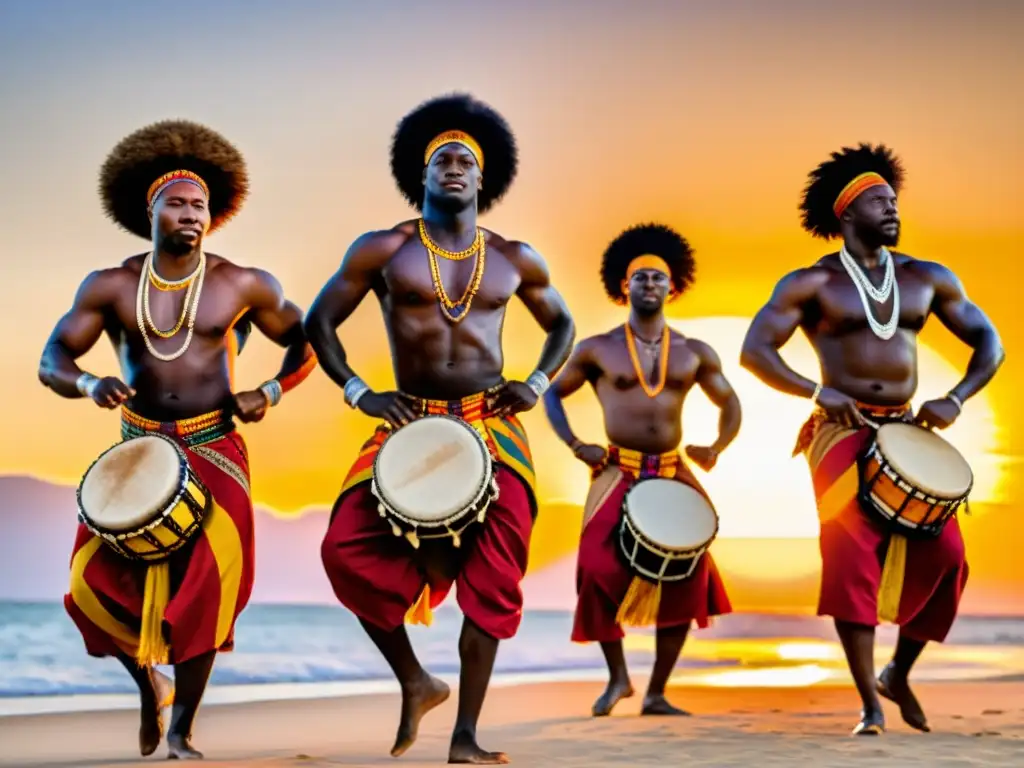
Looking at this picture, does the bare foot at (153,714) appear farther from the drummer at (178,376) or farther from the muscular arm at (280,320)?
the muscular arm at (280,320)

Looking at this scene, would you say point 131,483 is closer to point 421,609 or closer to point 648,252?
point 421,609

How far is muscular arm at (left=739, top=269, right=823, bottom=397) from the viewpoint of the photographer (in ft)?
22.4

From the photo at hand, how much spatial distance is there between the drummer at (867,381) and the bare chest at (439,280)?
1.40 metres

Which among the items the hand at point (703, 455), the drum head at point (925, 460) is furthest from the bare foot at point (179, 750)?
the hand at point (703, 455)

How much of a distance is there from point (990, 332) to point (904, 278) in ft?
1.55

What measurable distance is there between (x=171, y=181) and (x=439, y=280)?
1.17 m

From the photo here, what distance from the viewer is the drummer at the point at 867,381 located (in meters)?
6.46

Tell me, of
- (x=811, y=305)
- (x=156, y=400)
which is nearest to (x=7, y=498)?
(x=156, y=400)

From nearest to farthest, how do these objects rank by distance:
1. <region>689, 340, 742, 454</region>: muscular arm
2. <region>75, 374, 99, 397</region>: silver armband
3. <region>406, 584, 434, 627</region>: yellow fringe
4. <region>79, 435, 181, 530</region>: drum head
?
<region>79, 435, 181, 530</region>: drum head, <region>75, 374, 99, 397</region>: silver armband, <region>406, 584, 434, 627</region>: yellow fringe, <region>689, 340, 742, 454</region>: muscular arm

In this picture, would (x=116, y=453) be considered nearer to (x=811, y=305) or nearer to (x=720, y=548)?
(x=811, y=305)

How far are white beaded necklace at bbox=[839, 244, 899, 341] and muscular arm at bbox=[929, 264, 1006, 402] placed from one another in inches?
8.6

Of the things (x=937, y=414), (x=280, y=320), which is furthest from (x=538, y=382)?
(x=937, y=414)

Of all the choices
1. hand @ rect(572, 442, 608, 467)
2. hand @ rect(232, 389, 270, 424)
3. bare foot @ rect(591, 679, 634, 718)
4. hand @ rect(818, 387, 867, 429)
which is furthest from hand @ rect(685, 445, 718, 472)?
hand @ rect(232, 389, 270, 424)

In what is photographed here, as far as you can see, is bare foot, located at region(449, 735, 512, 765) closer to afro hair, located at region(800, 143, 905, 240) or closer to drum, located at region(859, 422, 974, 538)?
drum, located at region(859, 422, 974, 538)
